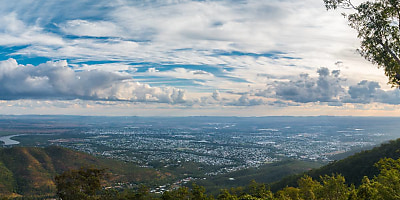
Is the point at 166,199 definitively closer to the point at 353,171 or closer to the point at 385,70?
the point at 385,70

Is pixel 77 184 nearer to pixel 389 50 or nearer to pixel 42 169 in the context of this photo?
pixel 389 50

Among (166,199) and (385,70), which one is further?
(166,199)

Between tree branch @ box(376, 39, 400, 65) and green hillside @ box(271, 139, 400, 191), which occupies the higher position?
tree branch @ box(376, 39, 400, 65)

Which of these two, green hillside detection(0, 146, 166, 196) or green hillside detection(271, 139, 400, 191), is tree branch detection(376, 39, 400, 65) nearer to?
green hillside detection(271, 139, 400, 191)

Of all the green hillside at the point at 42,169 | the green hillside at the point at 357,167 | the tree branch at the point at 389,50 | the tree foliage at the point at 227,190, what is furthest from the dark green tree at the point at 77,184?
the green hillside at the point at 42,169

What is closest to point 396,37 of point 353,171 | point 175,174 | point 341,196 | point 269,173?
point 341,196

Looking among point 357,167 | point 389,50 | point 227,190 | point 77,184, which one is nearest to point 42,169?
point 77,184

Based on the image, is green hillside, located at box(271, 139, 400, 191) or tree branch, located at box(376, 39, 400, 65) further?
green hillside, located at box(271, 139, 400, 191)

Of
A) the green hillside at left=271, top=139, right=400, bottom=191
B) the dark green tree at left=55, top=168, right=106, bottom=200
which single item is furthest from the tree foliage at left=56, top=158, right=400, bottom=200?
the green hillside at left=271, top=139, right=400, bottom=191
